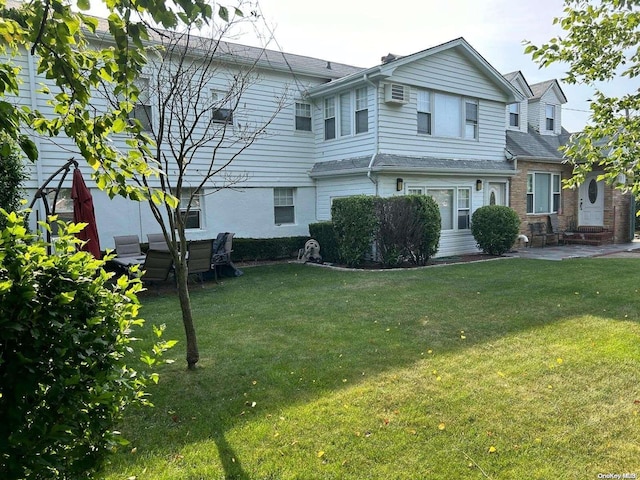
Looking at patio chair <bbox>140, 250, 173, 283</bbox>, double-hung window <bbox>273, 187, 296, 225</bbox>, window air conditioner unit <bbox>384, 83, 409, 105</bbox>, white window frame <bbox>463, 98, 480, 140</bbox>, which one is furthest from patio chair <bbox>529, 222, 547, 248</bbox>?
patio chair <bbox>140, 250, 173, 283</bbox>

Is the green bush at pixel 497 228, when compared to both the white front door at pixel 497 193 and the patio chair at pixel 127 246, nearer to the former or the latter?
the white front door at pixel 497 193

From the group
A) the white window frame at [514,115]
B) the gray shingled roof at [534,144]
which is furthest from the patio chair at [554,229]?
the white window frame at [514,115]

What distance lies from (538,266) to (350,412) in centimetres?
957

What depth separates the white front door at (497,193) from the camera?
632 inches

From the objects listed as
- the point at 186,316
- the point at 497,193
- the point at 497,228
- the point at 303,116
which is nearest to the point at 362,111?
the point at 303,116

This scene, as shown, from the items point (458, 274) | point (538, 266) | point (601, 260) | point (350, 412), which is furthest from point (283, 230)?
point (350, 412)

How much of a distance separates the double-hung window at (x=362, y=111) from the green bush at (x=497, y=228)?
4.58m

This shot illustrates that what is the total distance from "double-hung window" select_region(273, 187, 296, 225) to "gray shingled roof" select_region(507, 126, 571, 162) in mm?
8216

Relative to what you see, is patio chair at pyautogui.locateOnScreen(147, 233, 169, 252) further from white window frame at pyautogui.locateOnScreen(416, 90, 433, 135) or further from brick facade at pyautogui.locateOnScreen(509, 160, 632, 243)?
brick facade at pyautogui.locateOnScreen(509, 160, 632, 243)

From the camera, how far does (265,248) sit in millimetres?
14117

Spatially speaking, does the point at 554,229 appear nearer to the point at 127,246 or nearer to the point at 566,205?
the point at 566,205

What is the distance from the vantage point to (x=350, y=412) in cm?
372

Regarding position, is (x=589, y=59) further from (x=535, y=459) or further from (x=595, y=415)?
(x=535, y=459)

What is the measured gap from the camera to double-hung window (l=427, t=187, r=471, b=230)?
1479 cm
